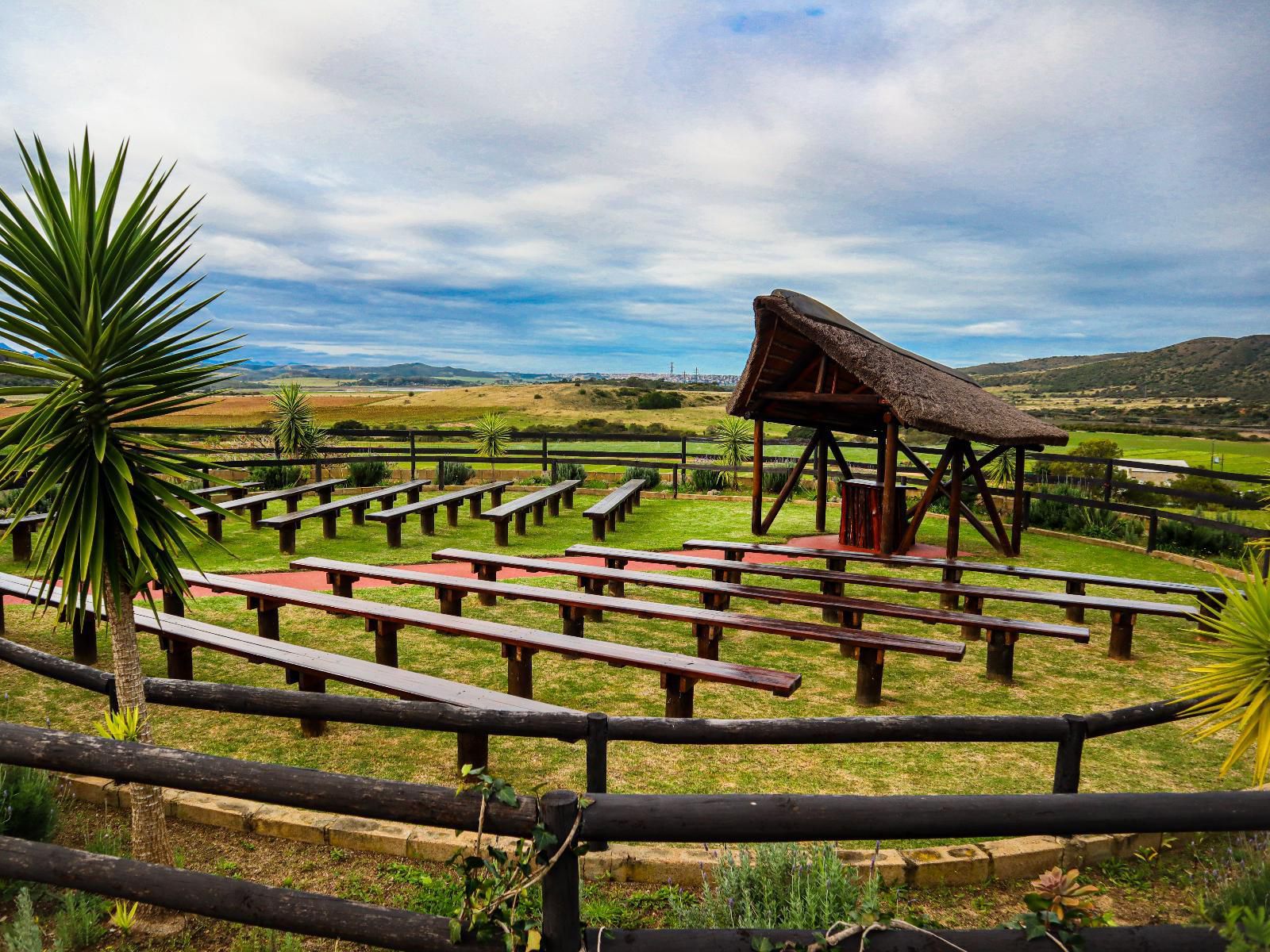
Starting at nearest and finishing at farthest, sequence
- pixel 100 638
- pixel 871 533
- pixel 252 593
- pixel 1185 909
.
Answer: pixel 1185 909 → pixel 252 593 → pixel 100 638 → pixel 871 533

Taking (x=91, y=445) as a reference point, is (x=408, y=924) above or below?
below

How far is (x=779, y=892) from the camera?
2.68m

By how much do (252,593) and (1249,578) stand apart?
5.92 meters

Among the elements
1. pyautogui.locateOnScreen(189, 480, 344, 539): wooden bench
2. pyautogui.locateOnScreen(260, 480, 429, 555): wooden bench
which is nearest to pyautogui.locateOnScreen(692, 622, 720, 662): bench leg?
pyautogui.locateOnScreen(260, 480, 429, 555): wooden bench

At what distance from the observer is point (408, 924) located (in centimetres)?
217

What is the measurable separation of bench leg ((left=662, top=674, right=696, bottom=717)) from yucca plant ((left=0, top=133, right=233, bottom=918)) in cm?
249

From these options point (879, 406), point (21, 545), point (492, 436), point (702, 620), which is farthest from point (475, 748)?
point (492, 436)

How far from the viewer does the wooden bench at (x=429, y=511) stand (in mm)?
9703

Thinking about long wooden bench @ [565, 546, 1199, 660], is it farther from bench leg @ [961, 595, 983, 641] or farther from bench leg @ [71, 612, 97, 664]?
bench leg @ [71, 612, 97, 664]

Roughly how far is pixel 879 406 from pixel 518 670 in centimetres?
670

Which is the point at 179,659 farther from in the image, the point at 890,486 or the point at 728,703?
the point at 890,486

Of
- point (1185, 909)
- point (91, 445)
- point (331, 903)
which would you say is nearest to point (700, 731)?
point (331, 903)

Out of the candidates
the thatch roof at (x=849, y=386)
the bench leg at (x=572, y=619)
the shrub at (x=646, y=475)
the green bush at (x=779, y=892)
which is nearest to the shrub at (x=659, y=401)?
the shrub at (x=646, y=475)

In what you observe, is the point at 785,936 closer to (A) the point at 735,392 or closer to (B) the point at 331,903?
(B) the point at 331,903
